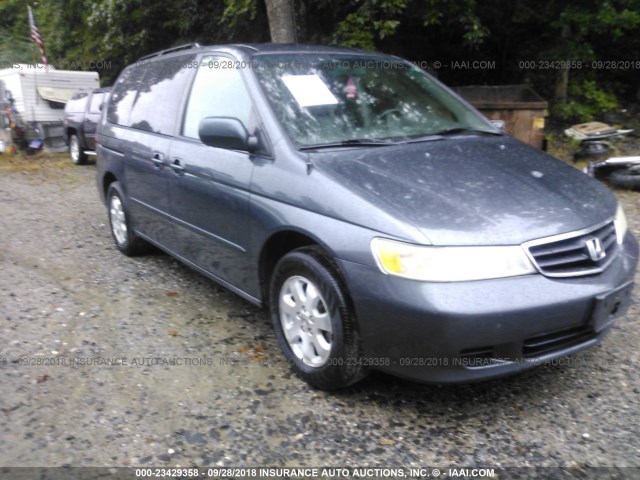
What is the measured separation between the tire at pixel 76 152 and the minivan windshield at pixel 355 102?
10855 millimetres

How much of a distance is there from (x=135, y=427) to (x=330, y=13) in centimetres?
972

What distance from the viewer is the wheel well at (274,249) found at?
128 inches

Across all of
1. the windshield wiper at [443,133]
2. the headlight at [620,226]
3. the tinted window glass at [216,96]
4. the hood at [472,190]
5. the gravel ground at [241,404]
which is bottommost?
the gravel ground at [241,404]

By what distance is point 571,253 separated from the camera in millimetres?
2785

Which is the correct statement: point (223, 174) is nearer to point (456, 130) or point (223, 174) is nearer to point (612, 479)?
point (456, 130)

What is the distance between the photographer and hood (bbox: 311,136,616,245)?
2.70 metres

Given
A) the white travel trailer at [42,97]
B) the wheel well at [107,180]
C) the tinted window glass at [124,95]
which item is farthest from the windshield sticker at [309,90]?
the white travel trailer at [42,97]

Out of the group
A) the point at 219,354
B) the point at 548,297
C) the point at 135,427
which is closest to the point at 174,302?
the point at 219,354

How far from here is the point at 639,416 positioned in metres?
2.92

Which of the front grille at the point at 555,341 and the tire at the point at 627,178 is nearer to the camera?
the front grille at the point at 555,341

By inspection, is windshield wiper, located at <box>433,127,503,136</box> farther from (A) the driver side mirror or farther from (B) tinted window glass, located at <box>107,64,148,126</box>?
(B) tinted window glass, located at <box>107,64,148,126</box>

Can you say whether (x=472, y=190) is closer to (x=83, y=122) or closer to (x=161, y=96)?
(x=161, y=96)

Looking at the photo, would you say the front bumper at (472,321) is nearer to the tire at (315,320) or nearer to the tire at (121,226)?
the tire at (315,320)

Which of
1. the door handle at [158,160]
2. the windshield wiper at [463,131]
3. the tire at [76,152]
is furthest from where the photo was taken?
the tire at [76,152]
